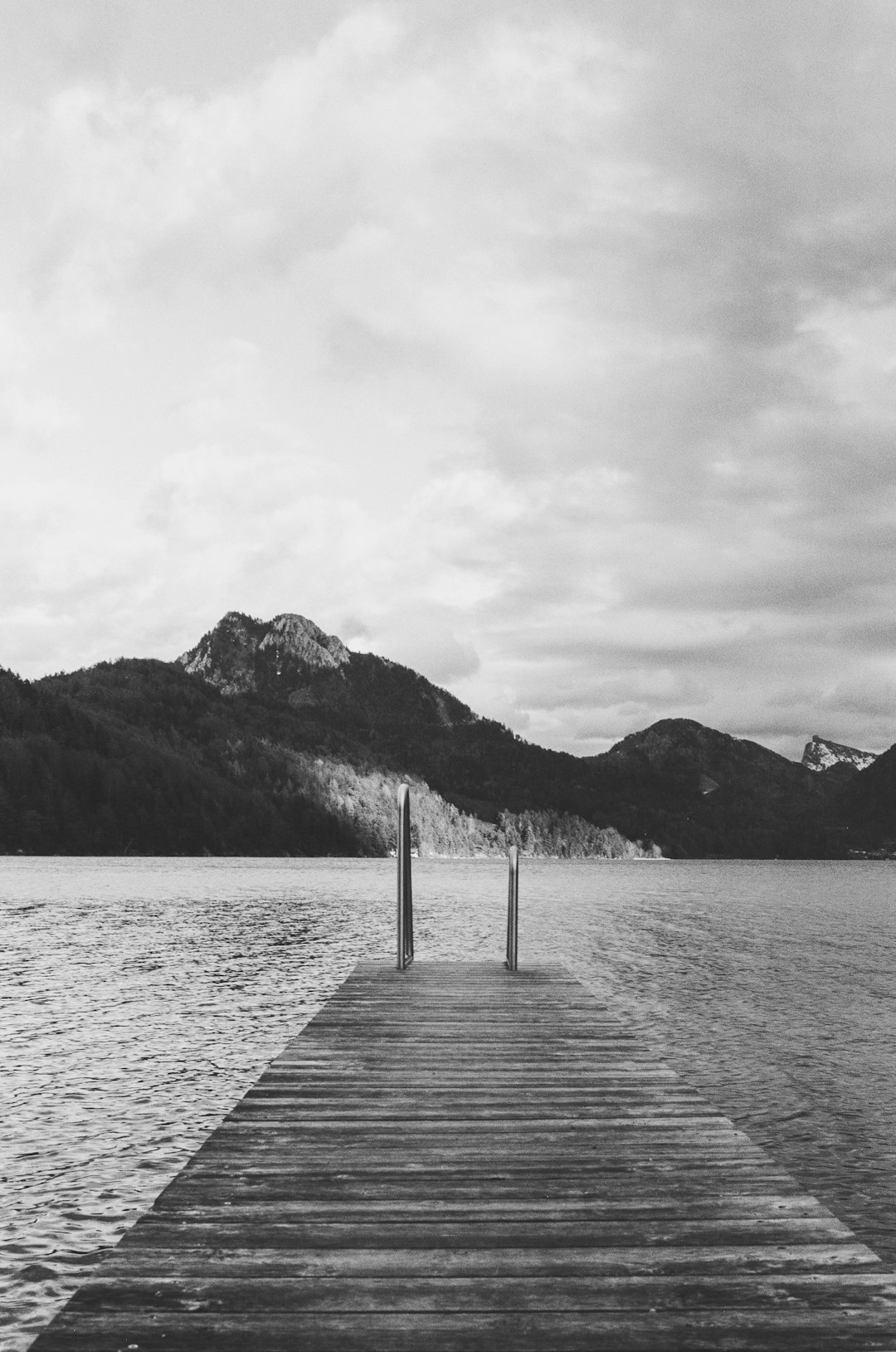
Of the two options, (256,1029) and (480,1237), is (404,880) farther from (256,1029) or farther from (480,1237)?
(480,1237)

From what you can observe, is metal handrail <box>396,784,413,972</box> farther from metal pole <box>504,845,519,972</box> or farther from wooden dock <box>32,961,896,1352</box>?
wooden dock <box>32,961,896,1352</box>

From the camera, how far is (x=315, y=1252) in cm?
563

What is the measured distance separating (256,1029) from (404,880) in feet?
18.4

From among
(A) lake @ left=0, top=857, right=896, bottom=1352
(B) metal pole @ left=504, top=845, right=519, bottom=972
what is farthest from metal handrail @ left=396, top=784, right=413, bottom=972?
(A) lake @ left=0, top=857, right=896, bottom=1352

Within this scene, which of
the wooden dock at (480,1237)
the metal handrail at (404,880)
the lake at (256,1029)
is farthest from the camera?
the metal handrail at (404,880)

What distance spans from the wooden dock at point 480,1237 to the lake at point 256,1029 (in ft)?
7.93

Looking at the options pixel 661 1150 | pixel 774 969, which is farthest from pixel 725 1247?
pixel 774 969

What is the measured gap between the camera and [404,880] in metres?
→ 18.5

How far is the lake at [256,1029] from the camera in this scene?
11.4 meters

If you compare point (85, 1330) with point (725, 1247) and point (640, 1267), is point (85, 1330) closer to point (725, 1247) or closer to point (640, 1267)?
point (640, 1267)

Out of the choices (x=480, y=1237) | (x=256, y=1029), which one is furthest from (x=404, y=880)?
(x=480, y=1237)

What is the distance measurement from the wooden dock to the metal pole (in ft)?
32.2

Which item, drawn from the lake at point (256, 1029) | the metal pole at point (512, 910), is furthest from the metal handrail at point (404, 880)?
the lake at point (256, 1029)

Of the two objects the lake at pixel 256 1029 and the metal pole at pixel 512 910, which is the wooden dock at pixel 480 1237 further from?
the metal pole at pixel 512 910
